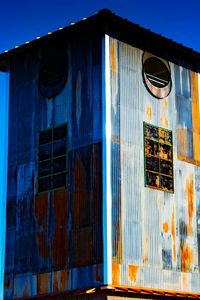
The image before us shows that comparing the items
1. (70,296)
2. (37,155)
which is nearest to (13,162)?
(37,155)

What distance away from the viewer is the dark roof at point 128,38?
33.0 meters

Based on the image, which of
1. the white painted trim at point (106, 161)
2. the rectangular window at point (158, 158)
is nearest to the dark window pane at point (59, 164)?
the white painted trim at point (106, 161)

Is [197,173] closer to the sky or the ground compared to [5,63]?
closer to the ground

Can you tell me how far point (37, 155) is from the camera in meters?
34.5

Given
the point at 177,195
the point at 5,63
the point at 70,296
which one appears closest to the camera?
the point at 70,296

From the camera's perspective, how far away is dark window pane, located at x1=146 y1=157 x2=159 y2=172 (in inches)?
1314

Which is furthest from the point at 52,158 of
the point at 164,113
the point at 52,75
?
the point at 164,113

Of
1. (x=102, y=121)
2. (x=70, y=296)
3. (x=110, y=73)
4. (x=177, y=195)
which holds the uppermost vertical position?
(x=110, y=73)

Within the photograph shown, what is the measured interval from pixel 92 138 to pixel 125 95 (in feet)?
8.04

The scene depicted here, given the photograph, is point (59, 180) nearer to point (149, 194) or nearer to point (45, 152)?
point (45, 152)

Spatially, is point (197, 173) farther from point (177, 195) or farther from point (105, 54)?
point (105, 54)

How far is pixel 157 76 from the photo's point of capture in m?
36.2

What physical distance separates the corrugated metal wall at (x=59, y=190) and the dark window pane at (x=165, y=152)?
3.52m

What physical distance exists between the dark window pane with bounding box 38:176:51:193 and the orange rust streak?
23.2 feet
